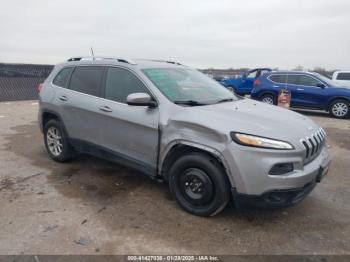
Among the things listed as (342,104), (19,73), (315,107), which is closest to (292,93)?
(315,107)

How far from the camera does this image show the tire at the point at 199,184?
3.28 metres

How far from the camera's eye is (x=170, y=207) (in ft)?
12.4

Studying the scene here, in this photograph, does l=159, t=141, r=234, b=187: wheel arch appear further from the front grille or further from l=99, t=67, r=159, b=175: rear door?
the front grille

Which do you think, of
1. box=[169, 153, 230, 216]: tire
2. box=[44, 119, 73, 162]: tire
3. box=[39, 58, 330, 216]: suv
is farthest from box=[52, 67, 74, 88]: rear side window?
box=[169, 153, 230, 216]: tire

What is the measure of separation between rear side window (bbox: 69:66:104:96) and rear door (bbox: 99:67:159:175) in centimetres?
20

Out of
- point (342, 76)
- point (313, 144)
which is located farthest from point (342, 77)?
point (313, 144)

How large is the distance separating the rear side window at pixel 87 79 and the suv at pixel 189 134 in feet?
0.06

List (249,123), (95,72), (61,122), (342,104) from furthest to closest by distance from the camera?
(342,104) → (61,122) → (95,72) → (249,123)

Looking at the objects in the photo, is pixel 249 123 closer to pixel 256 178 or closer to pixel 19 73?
pixel 256 178

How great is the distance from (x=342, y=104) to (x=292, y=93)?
1.73 metres

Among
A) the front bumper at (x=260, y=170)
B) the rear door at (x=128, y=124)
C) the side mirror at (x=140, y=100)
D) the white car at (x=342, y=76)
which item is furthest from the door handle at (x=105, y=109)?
the white car at (x=342, y=76)

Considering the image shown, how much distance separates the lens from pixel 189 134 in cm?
343

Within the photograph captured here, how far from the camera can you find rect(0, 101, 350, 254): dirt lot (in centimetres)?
300

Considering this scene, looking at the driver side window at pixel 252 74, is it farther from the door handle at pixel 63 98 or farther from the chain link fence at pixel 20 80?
the door handle at pixel 63 98
